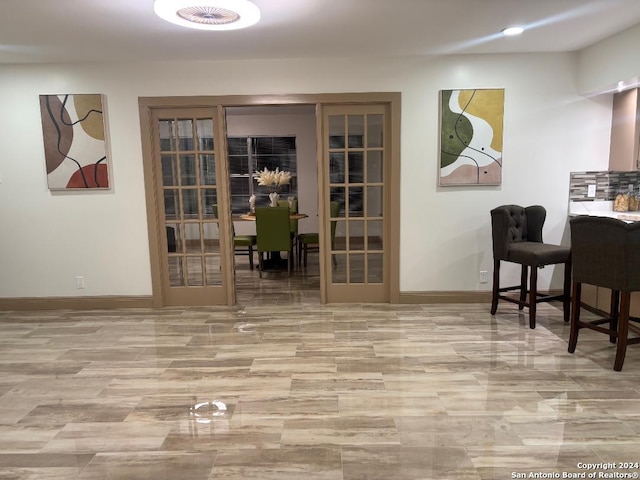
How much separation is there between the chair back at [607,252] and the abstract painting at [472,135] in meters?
1.34

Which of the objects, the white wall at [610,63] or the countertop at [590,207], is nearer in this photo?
the white wall at [610,63]

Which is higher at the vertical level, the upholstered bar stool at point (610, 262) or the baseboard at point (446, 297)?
the upholstered bar stool at point (610, 262)

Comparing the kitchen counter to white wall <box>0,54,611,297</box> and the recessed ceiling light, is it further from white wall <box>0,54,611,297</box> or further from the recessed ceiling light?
the recessed ceiling light

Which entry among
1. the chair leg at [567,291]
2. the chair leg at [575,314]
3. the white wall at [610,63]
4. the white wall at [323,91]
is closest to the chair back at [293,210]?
the white wall at [323,91]

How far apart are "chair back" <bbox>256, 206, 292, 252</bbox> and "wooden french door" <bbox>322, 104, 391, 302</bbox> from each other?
1200mm

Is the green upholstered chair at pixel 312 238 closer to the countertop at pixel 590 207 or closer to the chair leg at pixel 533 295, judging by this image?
the chair leg at pixel 533 295

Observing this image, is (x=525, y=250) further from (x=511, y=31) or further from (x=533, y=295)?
(x=511, y=31)

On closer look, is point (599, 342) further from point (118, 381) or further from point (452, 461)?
point (118, 381)

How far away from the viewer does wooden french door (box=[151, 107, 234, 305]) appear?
441 centimetres

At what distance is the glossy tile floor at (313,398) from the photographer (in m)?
2.08

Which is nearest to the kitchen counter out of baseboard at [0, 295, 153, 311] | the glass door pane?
the glass door pane

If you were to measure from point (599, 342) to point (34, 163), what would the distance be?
5.27 m

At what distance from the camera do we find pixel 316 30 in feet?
11.2

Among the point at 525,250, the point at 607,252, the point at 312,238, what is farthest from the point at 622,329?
the point at 312,238
